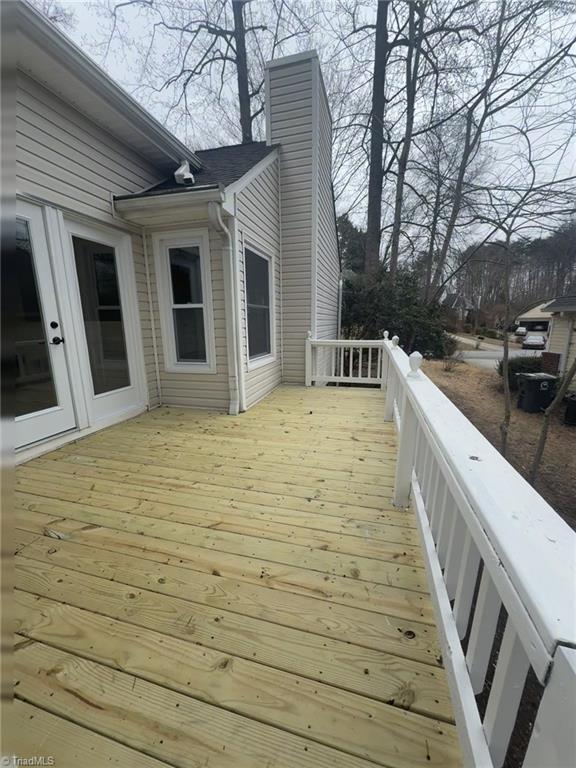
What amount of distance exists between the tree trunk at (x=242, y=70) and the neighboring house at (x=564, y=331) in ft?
33.9

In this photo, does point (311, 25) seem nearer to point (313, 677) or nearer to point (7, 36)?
point (7, 36)

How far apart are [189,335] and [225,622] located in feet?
10.9

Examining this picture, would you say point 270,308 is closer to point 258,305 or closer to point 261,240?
point 258,305

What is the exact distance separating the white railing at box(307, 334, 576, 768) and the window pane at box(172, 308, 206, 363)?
310 cm

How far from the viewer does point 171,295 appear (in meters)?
4.02

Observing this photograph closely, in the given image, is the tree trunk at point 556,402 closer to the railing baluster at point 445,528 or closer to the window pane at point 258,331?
the railing baluster at point 445,528

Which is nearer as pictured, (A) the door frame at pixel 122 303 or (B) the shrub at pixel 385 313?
(A) the door frame at pixel 122 303

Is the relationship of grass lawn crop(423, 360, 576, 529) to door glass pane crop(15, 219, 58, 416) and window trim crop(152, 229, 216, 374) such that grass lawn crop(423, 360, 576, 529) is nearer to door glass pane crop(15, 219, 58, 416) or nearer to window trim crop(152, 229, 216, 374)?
window trim crop(152, 229, 216, 374)

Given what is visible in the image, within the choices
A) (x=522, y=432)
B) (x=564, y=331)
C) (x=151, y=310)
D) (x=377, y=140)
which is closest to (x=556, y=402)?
(x=151, y=310)

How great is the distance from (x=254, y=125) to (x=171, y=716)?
12.8 m

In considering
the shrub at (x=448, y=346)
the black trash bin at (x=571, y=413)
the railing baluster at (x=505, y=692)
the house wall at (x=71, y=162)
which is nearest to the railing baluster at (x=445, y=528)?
the railing baluster at (x=505, y=692)

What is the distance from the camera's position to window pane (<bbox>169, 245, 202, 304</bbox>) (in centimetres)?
391

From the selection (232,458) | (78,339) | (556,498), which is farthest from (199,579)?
(556,498)

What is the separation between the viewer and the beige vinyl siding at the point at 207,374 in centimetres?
381
